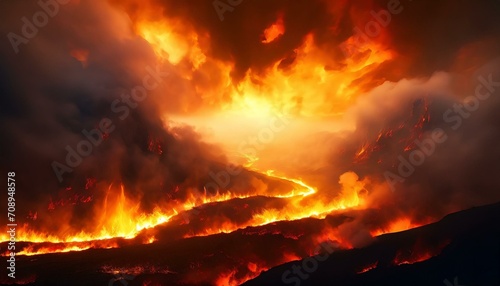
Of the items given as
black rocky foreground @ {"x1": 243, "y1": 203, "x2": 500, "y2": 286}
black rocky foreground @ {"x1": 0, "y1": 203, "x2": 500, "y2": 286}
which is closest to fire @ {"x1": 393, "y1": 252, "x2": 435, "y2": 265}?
black rocky foreground @ {"x1": 0, "y1": 203, "x2": 500, "y2": 286}

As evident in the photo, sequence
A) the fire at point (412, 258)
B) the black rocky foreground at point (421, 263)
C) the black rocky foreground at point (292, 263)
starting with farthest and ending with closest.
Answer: the fire at point (412, 258) < the black rocky foreground at point (292, 263) < the black rocky foreground at point (421, 263)

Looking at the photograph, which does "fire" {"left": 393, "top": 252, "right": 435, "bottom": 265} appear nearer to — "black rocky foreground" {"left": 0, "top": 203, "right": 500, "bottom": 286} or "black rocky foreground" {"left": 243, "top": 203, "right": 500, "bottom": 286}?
"black rocky foreground" {"left": 0, "top": 203, "right": 500, "bottom": 286}

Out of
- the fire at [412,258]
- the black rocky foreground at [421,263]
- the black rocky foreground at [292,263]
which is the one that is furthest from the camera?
the fire at [412,258]

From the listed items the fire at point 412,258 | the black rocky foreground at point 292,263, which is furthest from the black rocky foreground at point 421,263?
the fire at point 412,258

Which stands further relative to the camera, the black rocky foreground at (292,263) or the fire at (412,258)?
the fire at (412,258)

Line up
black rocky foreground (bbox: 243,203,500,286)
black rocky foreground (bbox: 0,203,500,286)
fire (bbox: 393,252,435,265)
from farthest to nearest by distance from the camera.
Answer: fire (bbox: 393,252,435,265), black rocky foreground (bbox: 0,203,500,286), black rocky foreground (bbox: 243,203,500,286)

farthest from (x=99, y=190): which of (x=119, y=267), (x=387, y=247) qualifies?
(x=387, y=247)

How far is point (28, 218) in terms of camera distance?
35.6m

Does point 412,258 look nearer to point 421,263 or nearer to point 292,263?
point 421,263

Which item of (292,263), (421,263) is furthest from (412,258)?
(292,263)

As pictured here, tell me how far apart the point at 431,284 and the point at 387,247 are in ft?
14.2

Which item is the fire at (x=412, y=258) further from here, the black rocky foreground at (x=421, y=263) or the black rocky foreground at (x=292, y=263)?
the black rocky foreground at (x=421, y=263)

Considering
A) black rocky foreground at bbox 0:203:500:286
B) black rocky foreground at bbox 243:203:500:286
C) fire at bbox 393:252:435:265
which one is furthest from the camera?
fire at bbox 393:252:435:265

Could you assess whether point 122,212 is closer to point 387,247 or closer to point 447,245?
point 387,247
